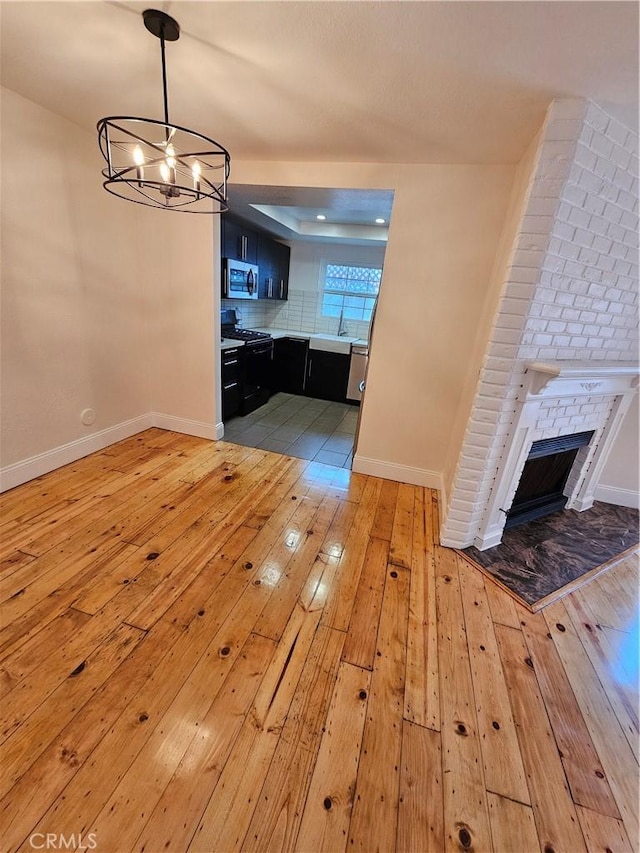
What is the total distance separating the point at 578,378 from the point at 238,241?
3597 millimetres

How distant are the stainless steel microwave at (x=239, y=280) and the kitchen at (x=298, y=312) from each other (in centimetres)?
1

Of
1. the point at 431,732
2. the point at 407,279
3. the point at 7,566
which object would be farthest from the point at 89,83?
the point at 431,732

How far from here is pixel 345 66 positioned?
142 cm

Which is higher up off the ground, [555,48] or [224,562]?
[555,48]

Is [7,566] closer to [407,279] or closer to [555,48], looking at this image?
[407,279]

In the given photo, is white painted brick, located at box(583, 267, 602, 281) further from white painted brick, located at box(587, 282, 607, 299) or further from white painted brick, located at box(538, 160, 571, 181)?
white painted brick, located at box(538, 160, 571, 181)

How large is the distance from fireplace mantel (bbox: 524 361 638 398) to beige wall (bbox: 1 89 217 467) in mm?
2563

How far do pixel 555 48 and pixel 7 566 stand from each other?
128 inches

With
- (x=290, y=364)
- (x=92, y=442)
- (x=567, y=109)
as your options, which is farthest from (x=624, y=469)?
(x=92, y=442)

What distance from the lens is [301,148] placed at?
225 cm

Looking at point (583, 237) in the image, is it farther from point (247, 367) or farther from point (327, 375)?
point (327, 375)

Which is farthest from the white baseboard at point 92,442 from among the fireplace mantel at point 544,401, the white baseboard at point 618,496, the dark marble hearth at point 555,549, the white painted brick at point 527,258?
the white baseboard at point 618,496

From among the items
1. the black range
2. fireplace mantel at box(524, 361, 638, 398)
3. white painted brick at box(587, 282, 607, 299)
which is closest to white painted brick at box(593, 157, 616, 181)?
white painted brick at box(587, 282, 607, 299)

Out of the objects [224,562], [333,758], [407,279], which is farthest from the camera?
[407,279]
